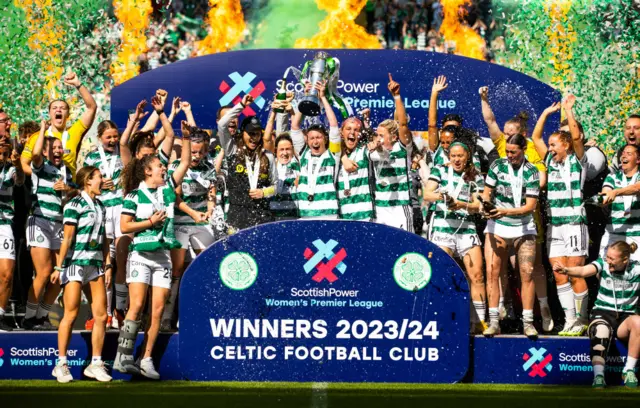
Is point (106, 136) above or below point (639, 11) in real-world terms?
below

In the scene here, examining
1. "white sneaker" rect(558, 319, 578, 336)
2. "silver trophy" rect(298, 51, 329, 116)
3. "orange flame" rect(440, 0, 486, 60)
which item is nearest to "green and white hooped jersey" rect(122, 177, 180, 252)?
"silver trophy" rect(298, 51, 329, 116)

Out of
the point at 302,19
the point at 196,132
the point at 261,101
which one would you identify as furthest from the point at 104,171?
the point at 302,19

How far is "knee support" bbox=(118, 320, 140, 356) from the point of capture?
27.3ft

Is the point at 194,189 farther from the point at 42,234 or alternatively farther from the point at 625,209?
the point at 625,209

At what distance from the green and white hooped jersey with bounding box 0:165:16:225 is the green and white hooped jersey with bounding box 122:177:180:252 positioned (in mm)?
1193

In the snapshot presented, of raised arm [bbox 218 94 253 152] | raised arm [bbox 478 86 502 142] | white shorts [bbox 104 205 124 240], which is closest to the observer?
white shorts [bbox 104 205 124 240]

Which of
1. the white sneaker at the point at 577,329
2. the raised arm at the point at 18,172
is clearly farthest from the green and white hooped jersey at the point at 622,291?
the raised arm at the point at 18,172

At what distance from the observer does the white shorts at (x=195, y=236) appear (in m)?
9.07

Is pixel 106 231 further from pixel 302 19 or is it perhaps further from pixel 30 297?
pixel 302 19

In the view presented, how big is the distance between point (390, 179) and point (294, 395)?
217 cm

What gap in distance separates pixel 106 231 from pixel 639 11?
8361 mm

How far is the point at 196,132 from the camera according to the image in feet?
30.6

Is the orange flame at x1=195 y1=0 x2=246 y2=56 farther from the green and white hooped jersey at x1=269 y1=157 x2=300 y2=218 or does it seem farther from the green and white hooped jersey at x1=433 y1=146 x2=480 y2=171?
the green and white hooped jersey at x1=433 y1=146 x2=480 y2=171

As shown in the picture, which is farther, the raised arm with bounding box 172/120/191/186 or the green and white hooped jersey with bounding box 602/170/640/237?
the green and white hooped jersey with bounding box 602/170/640/237
